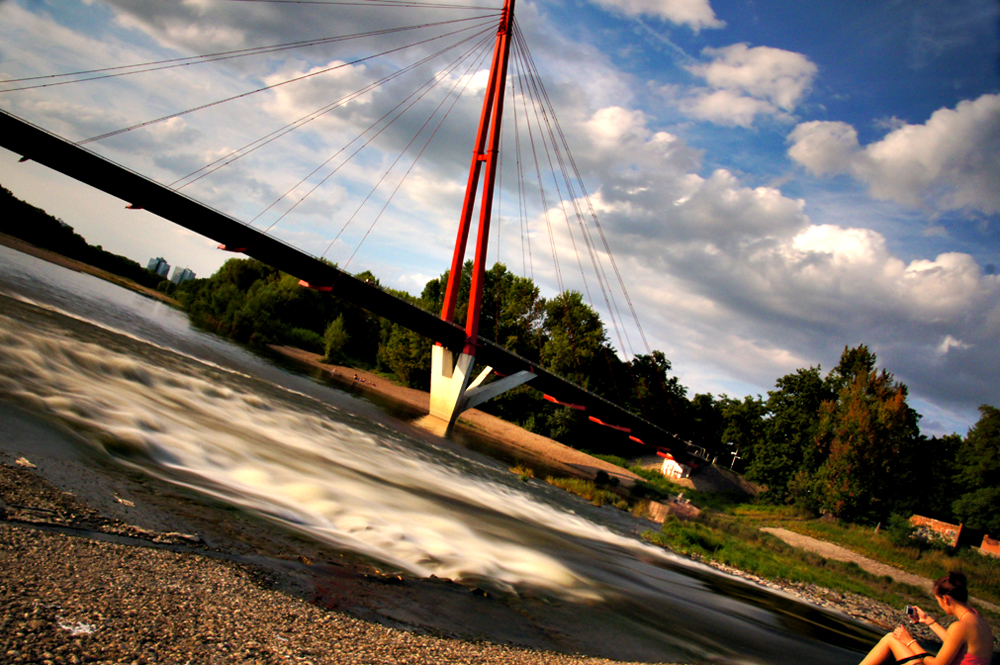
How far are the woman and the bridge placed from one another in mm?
23651

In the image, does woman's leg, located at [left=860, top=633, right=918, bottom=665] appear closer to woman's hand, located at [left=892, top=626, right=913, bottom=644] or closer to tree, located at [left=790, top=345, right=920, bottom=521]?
woman's hand, located at [left=892, top=626, right=913, bottom=644]

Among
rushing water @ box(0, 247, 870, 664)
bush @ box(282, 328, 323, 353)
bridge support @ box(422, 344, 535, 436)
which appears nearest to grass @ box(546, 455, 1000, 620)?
rushing water @ box(0, 247, 870, 664)

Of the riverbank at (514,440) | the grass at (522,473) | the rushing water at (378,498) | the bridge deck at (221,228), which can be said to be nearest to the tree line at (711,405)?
the riverbank at (514,440)

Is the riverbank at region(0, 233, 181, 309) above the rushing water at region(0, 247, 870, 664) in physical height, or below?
below

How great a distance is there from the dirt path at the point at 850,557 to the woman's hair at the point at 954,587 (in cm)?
2021

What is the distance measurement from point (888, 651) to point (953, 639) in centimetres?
54

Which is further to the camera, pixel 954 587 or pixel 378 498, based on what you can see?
pixel 378 498

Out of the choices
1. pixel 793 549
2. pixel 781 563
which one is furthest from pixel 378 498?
pixel 793 549

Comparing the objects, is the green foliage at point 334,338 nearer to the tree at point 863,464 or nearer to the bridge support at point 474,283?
the bridge support at point 474,283

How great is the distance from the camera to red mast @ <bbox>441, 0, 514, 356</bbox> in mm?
30125

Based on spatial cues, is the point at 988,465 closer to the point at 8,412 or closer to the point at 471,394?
the point at 471,394

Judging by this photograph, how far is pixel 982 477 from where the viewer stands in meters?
35.9

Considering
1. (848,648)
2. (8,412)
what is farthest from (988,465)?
(8,412)

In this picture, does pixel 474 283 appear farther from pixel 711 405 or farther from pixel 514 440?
pixel 711 405
